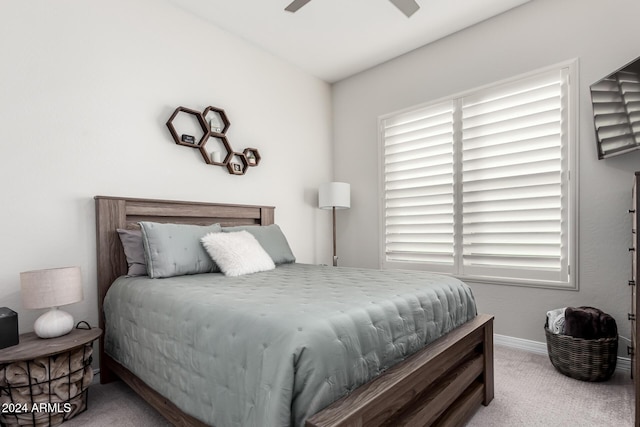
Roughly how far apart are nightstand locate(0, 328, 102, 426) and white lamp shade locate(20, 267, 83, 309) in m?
0.21

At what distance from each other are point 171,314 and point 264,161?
2225mm

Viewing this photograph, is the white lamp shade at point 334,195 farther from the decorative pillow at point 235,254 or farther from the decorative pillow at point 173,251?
the decorative pillow at point 173,251

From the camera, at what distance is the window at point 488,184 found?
8.61 ft

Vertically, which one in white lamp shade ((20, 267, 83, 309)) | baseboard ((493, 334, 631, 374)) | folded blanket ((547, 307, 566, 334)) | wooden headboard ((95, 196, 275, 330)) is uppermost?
wooden headboard ((95, 196, 275, 330))

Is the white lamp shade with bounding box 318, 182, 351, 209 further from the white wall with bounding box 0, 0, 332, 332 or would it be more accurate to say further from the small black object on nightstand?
the small black object on nightstand

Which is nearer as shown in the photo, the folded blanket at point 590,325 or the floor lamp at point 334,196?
the folded blanket at point 590,325

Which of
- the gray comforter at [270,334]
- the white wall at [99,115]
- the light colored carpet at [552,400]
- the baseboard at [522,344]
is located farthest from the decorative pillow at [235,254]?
the baseboard at [522,344]

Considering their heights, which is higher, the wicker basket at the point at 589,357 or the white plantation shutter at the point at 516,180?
the white plantation shutter at the point at 516,180

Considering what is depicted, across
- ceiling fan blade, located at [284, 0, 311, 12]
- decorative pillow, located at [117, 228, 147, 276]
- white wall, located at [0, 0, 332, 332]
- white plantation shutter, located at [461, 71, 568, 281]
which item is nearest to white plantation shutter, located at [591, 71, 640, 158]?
white plantation shutter, located at [461, 71, 568, 281]

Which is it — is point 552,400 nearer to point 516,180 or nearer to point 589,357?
point 589,357

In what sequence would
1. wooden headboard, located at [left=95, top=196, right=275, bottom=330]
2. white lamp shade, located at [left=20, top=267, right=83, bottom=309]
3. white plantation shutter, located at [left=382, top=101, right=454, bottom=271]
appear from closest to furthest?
1. white lamp shade, located at [left=20, top=267, right=83, bottom=309]
2. wooden headboard, located at [left=95, top=196, right=275, bottom=330]
3. white plantation shutter, located at [left=382, top=101, right=454, bottom=271]

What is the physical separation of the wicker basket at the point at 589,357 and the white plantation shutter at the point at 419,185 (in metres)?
1.13

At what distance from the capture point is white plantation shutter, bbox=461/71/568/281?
8.63 ft

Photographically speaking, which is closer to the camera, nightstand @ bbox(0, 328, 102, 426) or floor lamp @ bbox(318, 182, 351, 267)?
nightstand @ bbox(0, 328, 102, 426)
